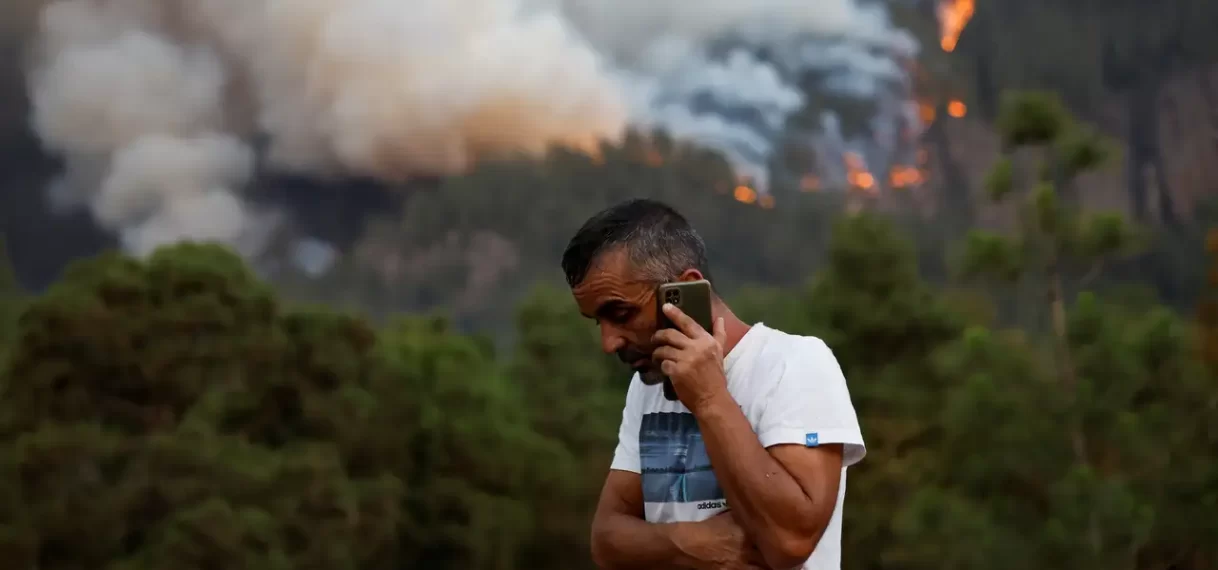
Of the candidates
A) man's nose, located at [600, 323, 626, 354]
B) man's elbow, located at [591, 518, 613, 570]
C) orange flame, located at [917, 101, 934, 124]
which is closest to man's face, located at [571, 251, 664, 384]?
man's nose, located at [600, 323, 626, 354]

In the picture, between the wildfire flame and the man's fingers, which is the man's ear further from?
the wildfire flame

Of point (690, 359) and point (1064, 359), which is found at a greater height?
point (1064, 359)

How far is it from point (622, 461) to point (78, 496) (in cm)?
595

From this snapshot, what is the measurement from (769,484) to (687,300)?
7.8 inches

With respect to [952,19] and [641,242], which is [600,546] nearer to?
[641,242]

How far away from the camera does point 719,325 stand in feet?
4.06

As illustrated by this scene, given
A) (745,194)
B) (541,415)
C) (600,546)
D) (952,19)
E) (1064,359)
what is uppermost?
(952,19)

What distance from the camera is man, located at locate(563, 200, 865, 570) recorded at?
1.15 meters

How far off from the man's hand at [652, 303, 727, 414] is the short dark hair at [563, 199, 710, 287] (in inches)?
3.0

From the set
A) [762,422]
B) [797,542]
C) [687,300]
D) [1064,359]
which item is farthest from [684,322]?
[1064,359]

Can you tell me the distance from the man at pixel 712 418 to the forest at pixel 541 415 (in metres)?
5.32

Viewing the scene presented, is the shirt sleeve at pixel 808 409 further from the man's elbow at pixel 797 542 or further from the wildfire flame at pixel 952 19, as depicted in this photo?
the wildfire flame at pixel 952 19

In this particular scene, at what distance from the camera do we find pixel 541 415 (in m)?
8.29

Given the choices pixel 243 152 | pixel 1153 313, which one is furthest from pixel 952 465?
pixel 243 152
